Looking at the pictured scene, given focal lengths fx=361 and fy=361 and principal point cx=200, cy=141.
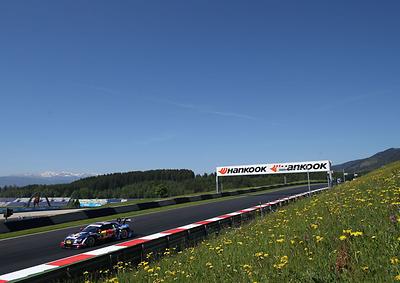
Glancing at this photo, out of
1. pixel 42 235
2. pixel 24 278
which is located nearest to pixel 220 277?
pixel 24 278

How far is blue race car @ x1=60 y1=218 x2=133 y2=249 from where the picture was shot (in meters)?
14.2

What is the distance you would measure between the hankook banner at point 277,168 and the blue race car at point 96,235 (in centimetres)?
3870

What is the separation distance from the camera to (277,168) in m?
57.0

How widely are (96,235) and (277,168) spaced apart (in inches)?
1780

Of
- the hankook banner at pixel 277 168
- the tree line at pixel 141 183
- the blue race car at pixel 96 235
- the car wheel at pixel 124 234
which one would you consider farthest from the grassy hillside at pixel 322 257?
the tree line at pixel 141 183

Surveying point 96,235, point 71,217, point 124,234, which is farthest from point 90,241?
point 71,217

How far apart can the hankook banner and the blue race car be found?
38.7m

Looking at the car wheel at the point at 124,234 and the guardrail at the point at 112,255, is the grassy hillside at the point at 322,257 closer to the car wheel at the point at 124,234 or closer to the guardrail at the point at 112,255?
the guardrail at the point at 112,255

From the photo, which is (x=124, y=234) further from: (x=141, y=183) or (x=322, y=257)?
(x=141, y=183)

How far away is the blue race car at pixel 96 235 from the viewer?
14.2 m

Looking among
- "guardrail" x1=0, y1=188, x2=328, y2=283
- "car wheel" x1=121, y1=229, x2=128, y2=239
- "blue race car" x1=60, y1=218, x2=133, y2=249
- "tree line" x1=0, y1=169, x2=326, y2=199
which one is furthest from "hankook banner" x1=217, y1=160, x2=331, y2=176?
"tree line" x1=0, y1=169, x2=326, y2=199

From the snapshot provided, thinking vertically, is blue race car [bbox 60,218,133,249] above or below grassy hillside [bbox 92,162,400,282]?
below

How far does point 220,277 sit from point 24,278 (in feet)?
12.3

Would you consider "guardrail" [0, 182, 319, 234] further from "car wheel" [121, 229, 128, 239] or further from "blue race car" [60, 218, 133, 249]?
"car wheel" [121, 229, 128, 239]
